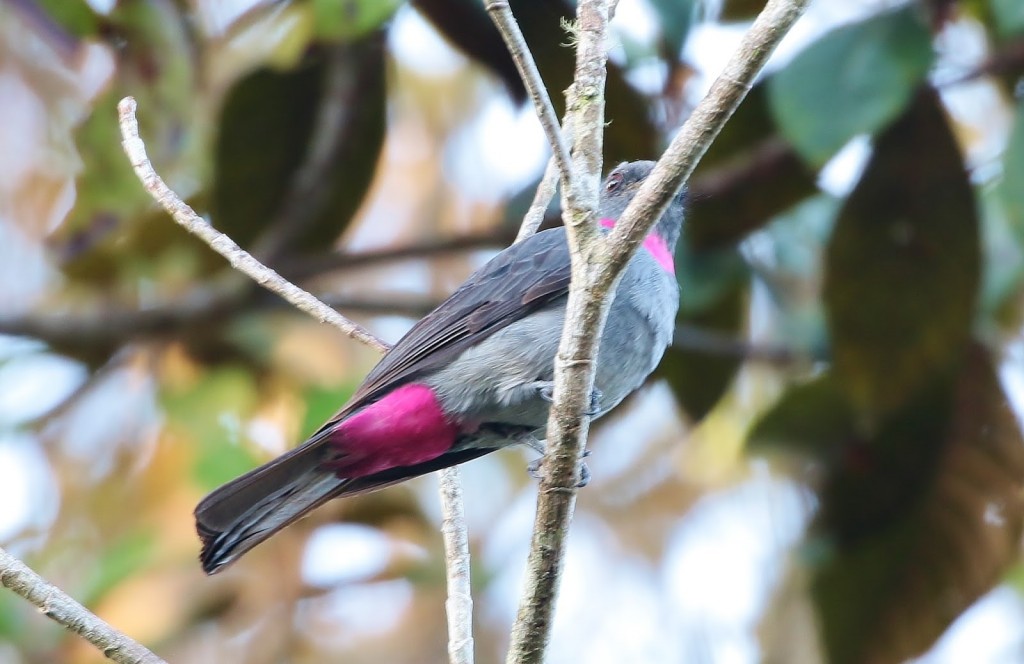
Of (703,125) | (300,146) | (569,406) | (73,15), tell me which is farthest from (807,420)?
(73,15)

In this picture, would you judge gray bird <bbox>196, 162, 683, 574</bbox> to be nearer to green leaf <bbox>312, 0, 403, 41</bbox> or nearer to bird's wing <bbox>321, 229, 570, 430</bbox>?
bird's wing <bbox>321, 229, 570, 430</bbox>

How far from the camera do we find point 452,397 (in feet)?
11.9

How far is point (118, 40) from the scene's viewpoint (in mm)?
4613

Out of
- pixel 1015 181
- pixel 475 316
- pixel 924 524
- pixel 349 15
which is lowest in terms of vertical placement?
pixel 924 524

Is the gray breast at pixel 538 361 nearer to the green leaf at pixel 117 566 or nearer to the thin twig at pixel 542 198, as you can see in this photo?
the thin twig at pixel 542 198

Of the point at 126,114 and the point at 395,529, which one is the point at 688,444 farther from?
the point at 126,114

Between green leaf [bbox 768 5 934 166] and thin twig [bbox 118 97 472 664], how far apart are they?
1.65 m

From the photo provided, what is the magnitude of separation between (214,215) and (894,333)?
2764 millimetres

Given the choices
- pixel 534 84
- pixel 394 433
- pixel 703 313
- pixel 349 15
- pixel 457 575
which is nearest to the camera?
pixel 534 84

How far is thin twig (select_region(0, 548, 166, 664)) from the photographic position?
2500mm

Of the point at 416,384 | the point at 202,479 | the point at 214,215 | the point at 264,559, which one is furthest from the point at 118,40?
the point at 264,559

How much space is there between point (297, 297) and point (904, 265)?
2478 millimetres

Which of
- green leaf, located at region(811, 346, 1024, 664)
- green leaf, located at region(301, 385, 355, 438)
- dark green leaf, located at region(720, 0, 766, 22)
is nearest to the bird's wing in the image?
green leaf, located at region(301, 385, 355, 438)

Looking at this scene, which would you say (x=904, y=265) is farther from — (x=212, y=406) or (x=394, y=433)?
(x=212, y=406)
